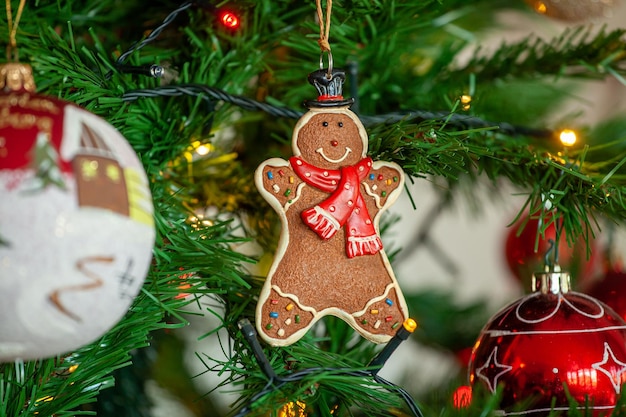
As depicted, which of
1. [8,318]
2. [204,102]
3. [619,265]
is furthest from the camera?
[619,265]

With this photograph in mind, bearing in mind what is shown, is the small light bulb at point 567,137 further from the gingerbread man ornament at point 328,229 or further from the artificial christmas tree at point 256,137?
the gingerbread man ornament at point 328,229

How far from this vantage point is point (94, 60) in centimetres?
46

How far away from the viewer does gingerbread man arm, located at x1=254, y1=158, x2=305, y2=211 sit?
0.46 meters

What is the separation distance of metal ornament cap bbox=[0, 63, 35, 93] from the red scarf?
17 centimetres

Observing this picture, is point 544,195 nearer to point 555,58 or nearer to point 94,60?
point 555,58

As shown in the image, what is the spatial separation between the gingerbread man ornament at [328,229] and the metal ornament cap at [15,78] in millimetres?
151

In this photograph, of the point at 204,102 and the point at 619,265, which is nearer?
the point at 204,102

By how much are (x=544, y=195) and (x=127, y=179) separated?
29 centimetres

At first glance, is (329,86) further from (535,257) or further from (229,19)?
(535,257)

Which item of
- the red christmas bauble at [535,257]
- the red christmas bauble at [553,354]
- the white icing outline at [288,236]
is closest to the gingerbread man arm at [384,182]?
the white icing outline at [288,236]

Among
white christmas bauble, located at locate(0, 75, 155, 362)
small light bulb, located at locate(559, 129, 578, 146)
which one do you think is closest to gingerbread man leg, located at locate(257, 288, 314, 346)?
white christmas bauble, located at locate(0, 75, 155, 362)

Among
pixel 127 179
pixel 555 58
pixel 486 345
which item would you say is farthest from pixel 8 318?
pixel 555 58

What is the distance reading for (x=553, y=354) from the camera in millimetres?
469

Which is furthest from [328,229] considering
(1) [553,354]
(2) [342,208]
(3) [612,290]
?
(3) [612,290]
